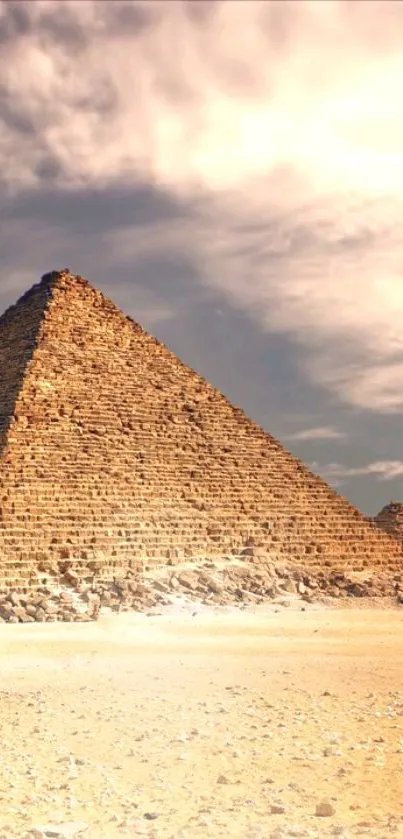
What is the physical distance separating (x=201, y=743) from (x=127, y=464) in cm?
3048

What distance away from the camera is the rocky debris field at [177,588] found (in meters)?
→ 29.7

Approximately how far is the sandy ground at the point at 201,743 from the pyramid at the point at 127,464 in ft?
51.8

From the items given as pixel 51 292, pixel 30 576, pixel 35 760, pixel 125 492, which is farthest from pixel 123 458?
pixel 35 760

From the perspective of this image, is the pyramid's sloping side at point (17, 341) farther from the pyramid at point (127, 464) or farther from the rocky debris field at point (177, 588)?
the rocky debris field at point (177, 588)

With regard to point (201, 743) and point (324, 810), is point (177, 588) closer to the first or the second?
point (201, 743)

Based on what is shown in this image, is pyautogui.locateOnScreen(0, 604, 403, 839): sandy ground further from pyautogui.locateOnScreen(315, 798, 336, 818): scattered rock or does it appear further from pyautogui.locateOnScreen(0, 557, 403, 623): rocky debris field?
pyautogui.locateOnScreen(0, 557, 403, 623): rocky debris field

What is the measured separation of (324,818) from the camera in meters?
7.09

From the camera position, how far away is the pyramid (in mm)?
35719

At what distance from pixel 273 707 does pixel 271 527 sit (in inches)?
1152

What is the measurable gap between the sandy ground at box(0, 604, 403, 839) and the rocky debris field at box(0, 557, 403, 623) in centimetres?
1005

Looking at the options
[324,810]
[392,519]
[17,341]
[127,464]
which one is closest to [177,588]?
[127,464]

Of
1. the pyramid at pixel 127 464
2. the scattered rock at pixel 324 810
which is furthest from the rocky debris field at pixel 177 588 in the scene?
the scattered rock at pixel 324 810

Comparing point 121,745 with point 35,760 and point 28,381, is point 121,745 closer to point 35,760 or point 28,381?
point 35,760

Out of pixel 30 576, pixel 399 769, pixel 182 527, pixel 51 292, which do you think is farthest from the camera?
pixel 51 292
